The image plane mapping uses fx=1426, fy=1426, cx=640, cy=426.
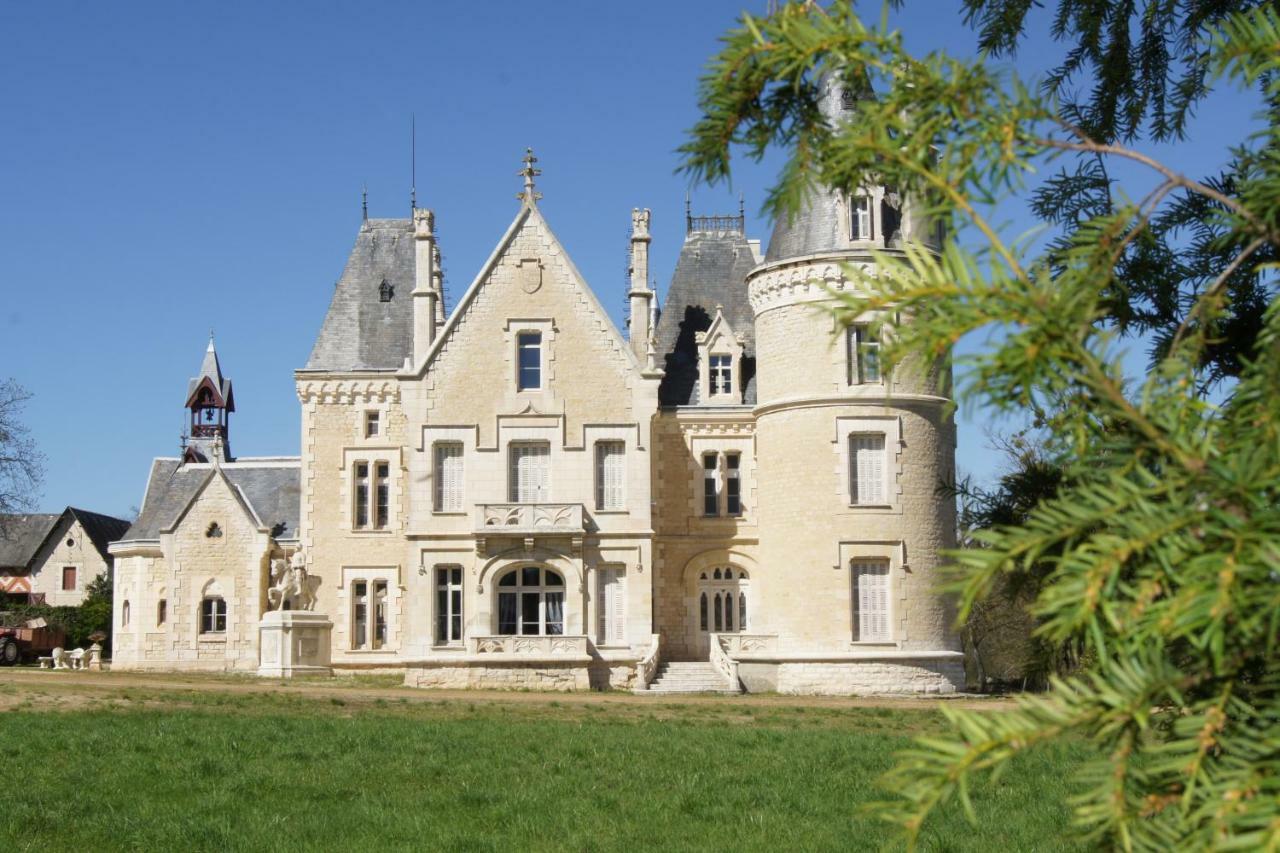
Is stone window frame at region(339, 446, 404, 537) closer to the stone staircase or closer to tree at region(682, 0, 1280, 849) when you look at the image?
the stone staircase

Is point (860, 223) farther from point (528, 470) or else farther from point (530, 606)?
point (530, 606)

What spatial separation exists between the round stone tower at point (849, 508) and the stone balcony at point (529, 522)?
15.6ft

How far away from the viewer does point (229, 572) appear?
41281mm

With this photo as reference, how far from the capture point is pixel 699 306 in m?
39.5

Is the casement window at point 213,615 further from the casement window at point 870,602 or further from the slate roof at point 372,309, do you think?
the casement window at point 870,602

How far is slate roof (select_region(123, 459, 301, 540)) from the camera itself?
140 feet

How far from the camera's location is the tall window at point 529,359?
35531 mm

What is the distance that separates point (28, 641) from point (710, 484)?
25.5 meters

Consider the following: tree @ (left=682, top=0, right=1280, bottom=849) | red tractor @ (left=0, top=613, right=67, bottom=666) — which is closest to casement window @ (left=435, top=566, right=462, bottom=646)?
red tractor @ (left=0, top=613, right=67, bottom=666)

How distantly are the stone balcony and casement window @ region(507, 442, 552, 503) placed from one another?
860 mm

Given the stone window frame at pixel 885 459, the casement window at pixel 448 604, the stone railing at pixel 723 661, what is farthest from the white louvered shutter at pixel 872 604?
the casement window at pixel 448 604

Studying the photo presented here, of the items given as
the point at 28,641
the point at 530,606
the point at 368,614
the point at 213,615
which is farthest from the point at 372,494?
the point at 28,641

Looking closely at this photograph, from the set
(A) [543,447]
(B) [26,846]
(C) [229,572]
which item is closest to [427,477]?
(A) [543,447]

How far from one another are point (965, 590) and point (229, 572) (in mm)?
41078
